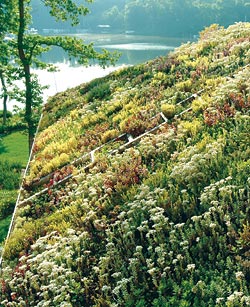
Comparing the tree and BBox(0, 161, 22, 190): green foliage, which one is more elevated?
the tree

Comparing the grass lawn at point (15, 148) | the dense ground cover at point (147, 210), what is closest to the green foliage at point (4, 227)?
the dense ground cover at point (147, 210)

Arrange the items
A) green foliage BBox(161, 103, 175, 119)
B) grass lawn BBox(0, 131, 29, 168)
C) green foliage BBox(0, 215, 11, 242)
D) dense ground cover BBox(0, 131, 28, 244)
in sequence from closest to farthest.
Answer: green foliage BBox(0, 215, 11, 242) → green foliage BBox(161, 103, 175, 119) → dense ground cover BBox(0, 131, 28, 244) → grass lawn BBox(0, 131, 29, 168)

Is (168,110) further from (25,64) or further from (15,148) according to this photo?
(15,148)

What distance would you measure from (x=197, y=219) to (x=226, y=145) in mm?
2947

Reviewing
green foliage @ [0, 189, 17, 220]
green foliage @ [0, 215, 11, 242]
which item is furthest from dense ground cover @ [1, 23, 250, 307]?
green foliage @ [0, 189, 17, 220]

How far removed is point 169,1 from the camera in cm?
15662

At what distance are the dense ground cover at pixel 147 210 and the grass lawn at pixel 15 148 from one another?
6.24m

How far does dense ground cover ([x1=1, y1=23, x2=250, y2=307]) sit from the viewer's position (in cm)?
688

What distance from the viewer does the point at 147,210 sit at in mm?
8531

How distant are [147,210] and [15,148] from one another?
17.2 m

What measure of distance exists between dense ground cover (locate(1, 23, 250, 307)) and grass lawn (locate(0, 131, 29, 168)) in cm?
624

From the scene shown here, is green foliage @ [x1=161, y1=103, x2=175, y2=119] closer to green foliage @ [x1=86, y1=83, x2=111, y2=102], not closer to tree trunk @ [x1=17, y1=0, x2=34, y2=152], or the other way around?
green foliage @ [x1=86, y1=83, x2=111, y2=102]

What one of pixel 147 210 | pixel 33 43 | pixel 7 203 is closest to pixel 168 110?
pixel 147 210

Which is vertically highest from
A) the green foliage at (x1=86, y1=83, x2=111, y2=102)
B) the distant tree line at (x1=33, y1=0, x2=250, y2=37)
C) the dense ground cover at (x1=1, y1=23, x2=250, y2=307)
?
the distant tree line at (x1=33, y1=0, x2=250, y2=37)
